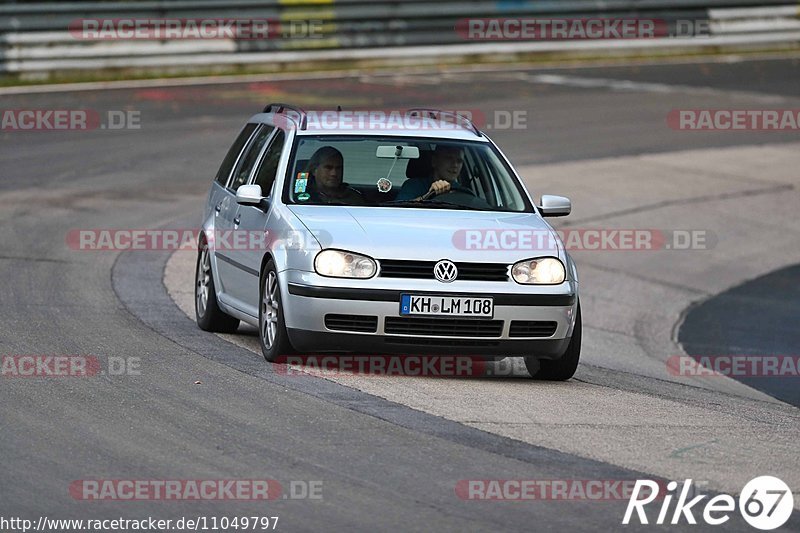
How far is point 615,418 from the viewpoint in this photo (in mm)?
8250

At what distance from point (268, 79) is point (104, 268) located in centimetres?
1432

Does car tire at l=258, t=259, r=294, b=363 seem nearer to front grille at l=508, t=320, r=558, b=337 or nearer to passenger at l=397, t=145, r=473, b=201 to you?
passenger at l=397, t=145, r=473, b=201

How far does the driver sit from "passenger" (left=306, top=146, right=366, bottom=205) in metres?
0.34

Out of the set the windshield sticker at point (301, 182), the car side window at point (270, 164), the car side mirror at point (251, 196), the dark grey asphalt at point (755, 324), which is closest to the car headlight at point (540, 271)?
the windshield sticker at point (301, 182)

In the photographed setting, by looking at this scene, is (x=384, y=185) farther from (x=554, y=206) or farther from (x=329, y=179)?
(x=554, y=206)

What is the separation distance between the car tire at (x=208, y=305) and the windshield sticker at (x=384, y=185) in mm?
1423

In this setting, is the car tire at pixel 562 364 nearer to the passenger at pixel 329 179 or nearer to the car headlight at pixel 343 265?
the car headlight at pixel 343 265

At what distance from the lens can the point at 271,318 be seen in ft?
31.1

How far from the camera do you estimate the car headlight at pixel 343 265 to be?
895 cm

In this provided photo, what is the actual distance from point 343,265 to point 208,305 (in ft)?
7.22

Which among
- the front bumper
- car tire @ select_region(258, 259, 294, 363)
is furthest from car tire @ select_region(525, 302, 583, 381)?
car tire @ select_region(258, 259, 294, 363)

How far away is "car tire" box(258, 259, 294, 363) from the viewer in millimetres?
9219

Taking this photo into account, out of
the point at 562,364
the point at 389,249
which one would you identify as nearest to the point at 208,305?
the point at 389,249

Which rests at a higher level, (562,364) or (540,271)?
(540,271)
